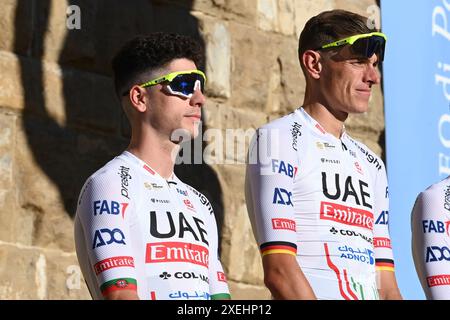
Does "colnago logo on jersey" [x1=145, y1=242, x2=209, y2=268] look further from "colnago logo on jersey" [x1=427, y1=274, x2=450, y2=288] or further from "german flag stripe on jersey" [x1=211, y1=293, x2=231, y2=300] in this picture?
"colnago logo on jersey" [x1=427, y1=274, x2=450, y2=288]

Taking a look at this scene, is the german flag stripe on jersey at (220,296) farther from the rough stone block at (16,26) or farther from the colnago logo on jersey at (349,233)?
the rough stone block at (16,26)

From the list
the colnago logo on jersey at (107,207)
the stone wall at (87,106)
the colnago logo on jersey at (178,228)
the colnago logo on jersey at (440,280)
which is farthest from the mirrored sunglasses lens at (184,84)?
the colnago logo on jersey at (440,280)

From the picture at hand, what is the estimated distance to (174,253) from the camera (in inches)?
233

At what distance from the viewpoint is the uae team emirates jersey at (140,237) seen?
18.9 ft

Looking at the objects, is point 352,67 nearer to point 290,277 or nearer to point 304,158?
point 304,158

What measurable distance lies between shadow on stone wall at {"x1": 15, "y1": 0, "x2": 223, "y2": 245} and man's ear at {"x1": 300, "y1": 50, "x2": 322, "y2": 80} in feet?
4.45

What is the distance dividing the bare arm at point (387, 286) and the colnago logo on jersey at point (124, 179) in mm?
1364

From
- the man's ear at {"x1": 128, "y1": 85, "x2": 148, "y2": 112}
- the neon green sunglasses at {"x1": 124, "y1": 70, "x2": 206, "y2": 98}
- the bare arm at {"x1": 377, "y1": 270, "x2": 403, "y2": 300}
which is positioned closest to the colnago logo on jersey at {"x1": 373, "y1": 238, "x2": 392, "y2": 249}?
the bare arm at {"x1": 377, "y1": 270, "x2": 403, "y2": 300}

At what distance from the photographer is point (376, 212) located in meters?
6.71

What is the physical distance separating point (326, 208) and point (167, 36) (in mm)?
1041

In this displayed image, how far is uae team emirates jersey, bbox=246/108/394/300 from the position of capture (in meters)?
6.27

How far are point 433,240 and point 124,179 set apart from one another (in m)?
1.76

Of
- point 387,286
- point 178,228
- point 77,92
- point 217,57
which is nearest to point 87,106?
point 77,92
